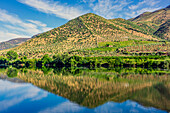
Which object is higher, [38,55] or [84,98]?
[38,55]

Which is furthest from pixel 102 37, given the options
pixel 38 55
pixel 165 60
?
pixel 165 60

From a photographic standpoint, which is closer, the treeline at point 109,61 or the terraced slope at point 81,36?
the treeline at point 109,61

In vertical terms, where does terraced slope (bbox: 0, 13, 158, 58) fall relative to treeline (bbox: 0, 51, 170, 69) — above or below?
above

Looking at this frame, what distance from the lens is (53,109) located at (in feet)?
61.7

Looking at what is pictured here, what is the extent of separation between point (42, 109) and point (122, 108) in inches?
386

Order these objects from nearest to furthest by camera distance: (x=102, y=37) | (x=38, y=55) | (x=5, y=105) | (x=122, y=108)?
1. (x=122, y=108)
2. (x=5, y=105)
3. (x=38, y=55)
4. (x=102, y=37)

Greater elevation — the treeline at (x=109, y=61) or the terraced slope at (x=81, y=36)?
the terraced slope at (x=81, y=36)

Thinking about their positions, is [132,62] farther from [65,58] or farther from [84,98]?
[84,98]

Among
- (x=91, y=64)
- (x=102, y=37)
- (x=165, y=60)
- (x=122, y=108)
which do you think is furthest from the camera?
(x=102, y=37)

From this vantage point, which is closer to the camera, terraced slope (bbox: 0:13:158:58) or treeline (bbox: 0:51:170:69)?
treeline (bbox: 0:51:170:69)

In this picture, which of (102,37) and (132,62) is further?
(102,37)

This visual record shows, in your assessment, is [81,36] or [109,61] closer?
[109,61]

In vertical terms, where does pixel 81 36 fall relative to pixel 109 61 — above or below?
above

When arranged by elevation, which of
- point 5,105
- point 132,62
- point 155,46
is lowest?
point 5,105
